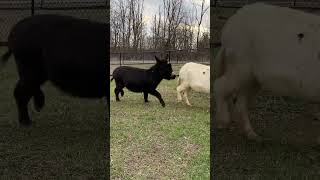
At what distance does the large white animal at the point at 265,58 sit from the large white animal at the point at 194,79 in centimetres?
196

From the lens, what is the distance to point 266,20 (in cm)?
324

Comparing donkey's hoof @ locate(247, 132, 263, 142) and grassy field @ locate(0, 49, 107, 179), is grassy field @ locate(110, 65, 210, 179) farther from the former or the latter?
donkey's hoof @ locate(247, 132, 263, 142)

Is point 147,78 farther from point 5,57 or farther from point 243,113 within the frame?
point 243,113

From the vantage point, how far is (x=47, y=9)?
6406 millimetres

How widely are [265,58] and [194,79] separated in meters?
2.60

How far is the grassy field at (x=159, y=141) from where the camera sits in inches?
108

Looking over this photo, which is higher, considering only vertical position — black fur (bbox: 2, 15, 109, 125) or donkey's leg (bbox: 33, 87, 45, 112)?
black fur (bbox: 2, 15, 109, 125)

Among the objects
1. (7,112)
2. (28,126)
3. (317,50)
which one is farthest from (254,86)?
(7,112)

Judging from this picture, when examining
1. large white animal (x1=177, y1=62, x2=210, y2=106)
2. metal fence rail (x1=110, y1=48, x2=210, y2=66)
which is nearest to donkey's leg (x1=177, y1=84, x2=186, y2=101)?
large white animal (x1=177, y1=62, x2=210, y2=106)

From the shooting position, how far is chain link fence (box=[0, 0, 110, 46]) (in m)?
6.18

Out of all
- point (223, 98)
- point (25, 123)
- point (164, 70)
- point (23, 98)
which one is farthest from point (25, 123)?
point (164, 70)

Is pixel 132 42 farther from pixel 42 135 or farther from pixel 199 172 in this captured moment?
pixel 199 172

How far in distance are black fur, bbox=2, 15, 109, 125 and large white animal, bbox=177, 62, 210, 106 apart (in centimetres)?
213

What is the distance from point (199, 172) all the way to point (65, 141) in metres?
1.28
